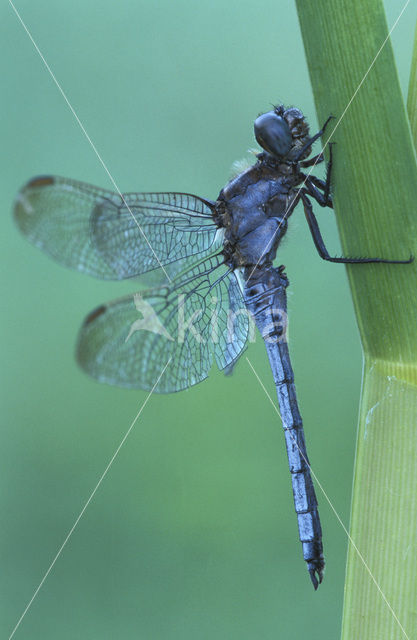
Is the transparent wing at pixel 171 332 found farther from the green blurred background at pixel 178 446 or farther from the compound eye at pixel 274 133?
the green blurred background at pixel 178 446

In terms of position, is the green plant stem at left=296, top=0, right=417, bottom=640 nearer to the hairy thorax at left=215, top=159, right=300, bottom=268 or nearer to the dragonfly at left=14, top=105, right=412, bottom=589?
the dragonfly at left=14, top=105, right=412, bottom=589

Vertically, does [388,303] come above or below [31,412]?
above

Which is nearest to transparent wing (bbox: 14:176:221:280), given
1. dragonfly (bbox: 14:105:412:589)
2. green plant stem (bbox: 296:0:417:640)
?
dragonfly (bbox: 14:105:412:589)

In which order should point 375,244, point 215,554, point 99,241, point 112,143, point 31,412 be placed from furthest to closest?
point 112,143 → point 31,412 → point 215,554 → point 99,241 → point 375,244

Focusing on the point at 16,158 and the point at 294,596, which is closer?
the point at 294,596

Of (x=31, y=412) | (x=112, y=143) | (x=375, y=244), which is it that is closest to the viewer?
(x=375, y=244)

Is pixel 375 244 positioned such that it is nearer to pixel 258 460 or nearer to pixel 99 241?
pixel 99 241

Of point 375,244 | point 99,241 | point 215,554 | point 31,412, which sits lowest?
point 215,554

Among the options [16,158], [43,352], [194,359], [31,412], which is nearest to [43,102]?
[16,158]

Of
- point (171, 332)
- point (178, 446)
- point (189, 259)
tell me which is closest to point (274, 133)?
point (189, 259)
